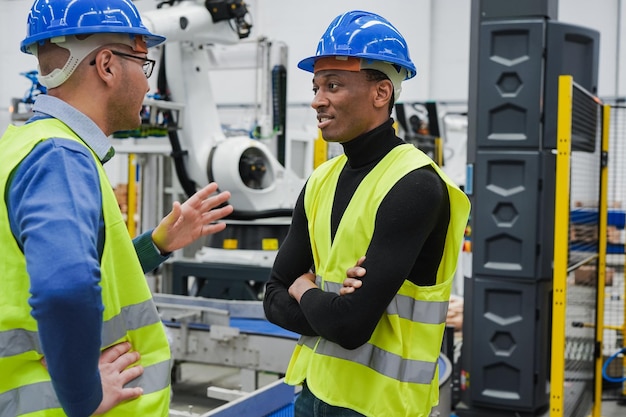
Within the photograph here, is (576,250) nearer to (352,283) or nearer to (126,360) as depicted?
(352,283)

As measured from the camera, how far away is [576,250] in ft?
14.1

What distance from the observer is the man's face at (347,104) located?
2150 millimetres

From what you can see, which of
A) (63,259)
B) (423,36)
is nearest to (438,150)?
(423,36)

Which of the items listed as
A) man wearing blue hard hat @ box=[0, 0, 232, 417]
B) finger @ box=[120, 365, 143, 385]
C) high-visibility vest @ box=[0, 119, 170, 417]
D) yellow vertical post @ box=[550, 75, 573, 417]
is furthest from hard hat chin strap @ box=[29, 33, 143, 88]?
yellow vertical post @ box=[550, 75, 573, 417]

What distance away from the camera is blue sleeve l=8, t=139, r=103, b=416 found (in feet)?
4.42

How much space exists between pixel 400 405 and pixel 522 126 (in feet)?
9.77

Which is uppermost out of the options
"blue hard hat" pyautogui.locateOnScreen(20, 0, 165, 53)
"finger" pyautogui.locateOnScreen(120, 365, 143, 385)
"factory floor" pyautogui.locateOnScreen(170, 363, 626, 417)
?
"blue hard hat" pyautogui.locateOnScreen(20, 0, 165, 53)

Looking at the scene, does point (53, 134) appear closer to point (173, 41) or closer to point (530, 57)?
point (530, 57)

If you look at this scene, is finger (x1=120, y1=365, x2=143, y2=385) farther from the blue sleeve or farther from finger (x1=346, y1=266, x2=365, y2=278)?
finger (x1=346, y1=266, x2=365, y2=278)

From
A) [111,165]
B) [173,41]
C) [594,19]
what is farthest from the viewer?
[111,165]

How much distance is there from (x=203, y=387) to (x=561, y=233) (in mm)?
3667

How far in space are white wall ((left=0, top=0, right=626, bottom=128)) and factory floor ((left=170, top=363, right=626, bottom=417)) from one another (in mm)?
7776

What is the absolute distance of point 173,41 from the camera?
5.90 meters

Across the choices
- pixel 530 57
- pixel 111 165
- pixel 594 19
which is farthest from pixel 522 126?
pixel 111 165
